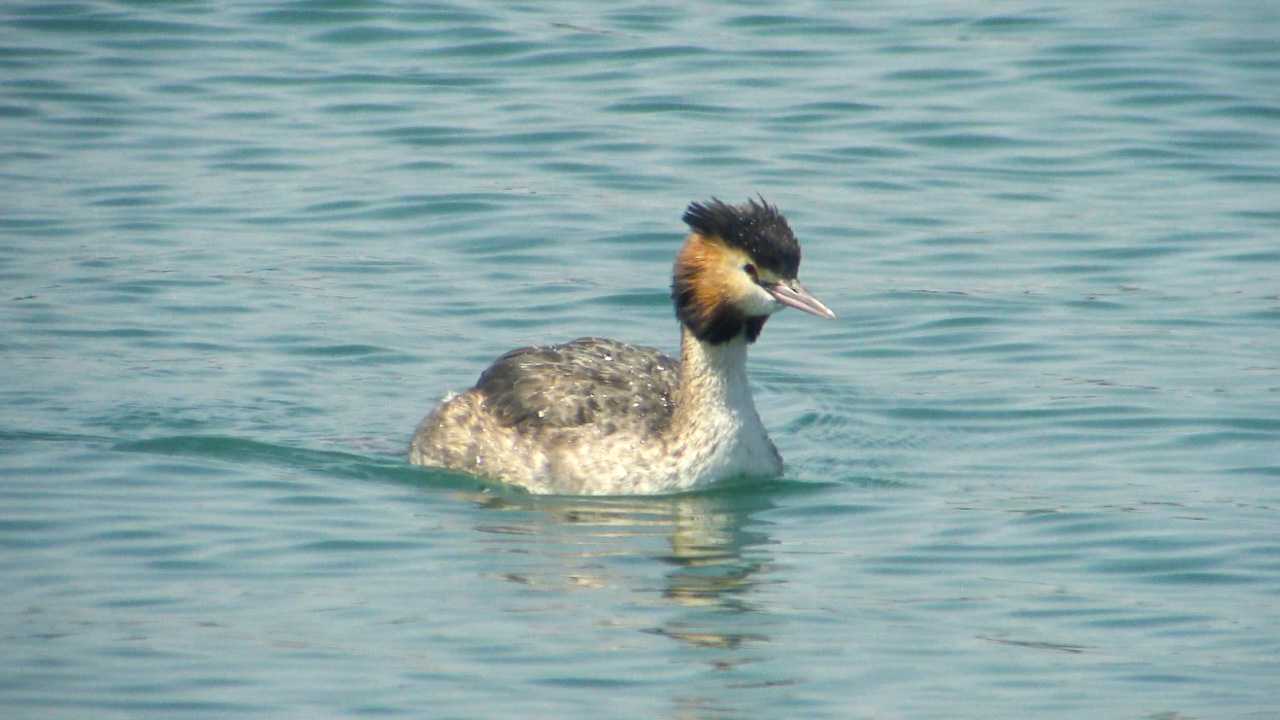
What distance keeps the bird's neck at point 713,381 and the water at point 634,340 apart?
1.78 feet

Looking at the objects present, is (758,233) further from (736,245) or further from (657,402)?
(657,402)

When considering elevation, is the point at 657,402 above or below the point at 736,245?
below

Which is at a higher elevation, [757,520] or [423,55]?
[423,55]

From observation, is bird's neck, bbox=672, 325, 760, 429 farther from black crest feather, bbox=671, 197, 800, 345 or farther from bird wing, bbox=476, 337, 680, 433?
→ bird wing, bbox=476, 337, 680, 433

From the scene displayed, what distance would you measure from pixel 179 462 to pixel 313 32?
12.8 metres

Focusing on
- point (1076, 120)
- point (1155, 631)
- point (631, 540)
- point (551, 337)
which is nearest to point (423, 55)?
point (1076, 120)

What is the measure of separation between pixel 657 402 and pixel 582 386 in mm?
491

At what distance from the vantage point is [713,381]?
46.4ft

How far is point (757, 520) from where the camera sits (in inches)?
529

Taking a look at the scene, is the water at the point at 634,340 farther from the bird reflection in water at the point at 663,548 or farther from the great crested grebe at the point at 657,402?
the great crested grebe at the point at 657,402

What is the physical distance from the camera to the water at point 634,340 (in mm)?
10898

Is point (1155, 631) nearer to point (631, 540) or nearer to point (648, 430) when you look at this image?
point (631, 540)

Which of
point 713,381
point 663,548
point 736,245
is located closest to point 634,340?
point 713,381

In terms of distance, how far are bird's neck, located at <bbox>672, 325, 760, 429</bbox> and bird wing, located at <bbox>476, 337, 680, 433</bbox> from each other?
0.77 feet
